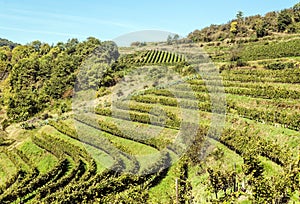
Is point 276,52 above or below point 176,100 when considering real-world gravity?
above

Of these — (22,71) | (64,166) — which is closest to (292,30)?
(64,166)

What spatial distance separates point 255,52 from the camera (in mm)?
46812

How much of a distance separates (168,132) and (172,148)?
9.26 ft

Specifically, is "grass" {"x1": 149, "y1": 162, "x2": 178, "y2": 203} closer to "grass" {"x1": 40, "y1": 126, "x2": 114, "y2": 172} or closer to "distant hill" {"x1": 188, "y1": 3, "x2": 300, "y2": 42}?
"grass" {"x1": 40, "y1": 126, "x2": 114, "y2": 172}

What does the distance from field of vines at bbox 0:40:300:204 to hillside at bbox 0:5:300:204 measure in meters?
0.09

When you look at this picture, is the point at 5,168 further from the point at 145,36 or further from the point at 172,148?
the point at 145,36

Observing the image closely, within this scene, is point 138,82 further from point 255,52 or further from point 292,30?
point 292,30

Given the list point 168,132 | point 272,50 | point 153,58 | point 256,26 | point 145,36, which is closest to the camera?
point 145,36

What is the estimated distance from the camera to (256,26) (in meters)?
63.2

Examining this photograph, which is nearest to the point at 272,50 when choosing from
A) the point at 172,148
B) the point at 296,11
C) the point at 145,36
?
the point at 296,11

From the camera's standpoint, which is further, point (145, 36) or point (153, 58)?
point (153, 58)

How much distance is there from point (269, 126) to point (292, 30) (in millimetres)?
37293

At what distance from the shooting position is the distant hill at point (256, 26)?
5734 cm

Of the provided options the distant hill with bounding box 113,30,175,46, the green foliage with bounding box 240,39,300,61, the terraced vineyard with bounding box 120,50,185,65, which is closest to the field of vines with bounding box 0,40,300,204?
the green foliage with bounding box 240,39,300,61
